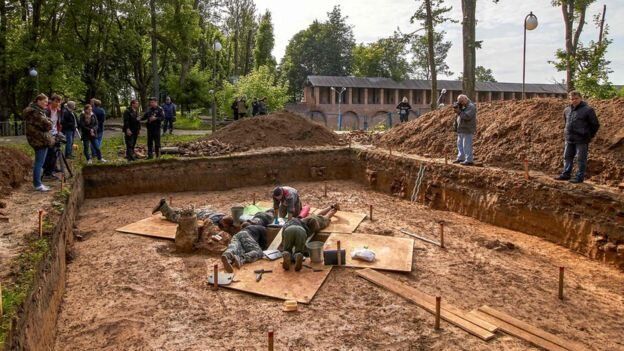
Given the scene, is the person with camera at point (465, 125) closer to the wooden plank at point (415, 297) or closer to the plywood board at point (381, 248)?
the plywood board at point (381, 248)

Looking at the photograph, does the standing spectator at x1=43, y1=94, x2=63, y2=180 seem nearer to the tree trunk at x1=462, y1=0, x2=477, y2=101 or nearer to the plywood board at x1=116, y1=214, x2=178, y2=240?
the plywood board at x1=116, y1=214, x2=178, y2=240

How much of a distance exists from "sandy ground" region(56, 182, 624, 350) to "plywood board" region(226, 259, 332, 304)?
130mm

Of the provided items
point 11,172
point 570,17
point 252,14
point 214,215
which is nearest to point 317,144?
point 214,215

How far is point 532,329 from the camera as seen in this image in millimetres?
4941

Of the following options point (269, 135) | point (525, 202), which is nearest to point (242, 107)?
point (269, 135)

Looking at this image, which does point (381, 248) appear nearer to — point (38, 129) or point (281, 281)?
point (281, 281)

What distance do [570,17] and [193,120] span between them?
19713 millimetres

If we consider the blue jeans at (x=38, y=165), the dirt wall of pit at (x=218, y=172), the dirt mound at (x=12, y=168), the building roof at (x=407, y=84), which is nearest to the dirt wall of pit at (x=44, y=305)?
the blue jeans at (x=38, y=165)

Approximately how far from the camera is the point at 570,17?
784 inches

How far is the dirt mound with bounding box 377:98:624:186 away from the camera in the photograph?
8.77 m

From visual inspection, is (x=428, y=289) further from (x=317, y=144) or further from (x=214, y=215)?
(x=317, y=144)

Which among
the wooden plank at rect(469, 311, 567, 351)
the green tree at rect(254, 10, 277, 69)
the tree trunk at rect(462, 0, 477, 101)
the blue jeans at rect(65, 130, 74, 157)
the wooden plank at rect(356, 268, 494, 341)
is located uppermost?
the green tree at rect(254, 10, 277, 69)

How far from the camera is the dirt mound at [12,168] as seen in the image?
8.46 m

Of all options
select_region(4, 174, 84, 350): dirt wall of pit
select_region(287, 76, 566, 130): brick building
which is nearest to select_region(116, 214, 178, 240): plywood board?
select_region(4, 174, 84, 350): dirt wall of pit
